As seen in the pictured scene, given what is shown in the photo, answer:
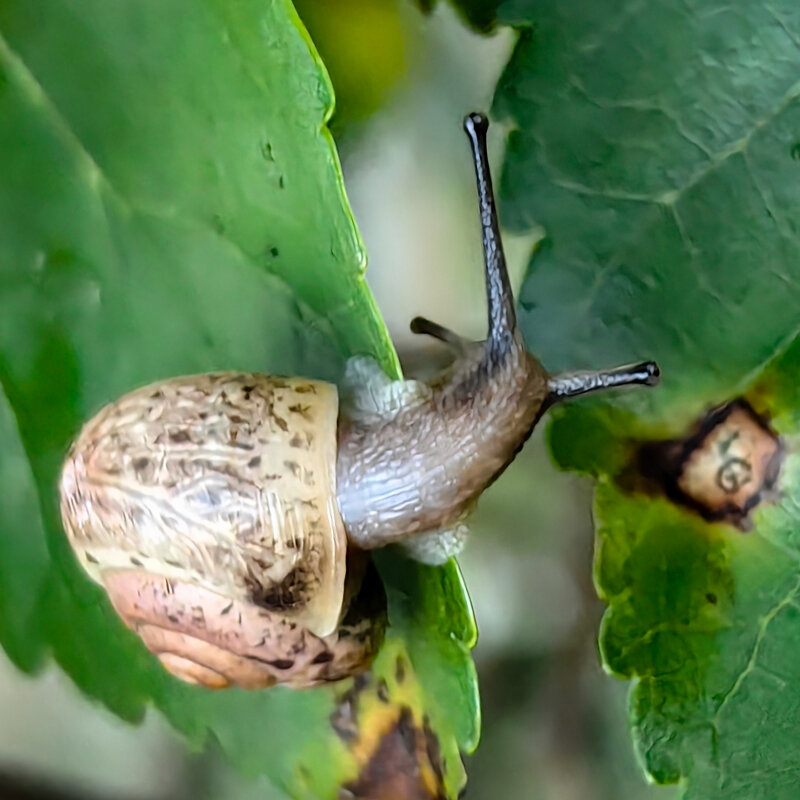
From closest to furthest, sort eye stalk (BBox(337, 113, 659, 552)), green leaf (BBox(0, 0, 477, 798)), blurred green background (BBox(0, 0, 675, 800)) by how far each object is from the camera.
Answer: green leaf (BBox(0, 0, 477, 798)) < eye stalk (BBox(337, 113, 659, 552)) < blurred green background (BBox(0, 0, 675, 800))

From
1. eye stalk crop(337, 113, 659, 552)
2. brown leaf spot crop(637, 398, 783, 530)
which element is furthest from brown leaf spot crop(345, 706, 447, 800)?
brown leaf spot crop(637, 398, 783, 530)

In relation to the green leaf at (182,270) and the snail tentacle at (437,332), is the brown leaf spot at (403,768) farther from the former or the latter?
the snail tentacle at (437,332)

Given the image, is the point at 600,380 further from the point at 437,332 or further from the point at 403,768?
the point at 403,768

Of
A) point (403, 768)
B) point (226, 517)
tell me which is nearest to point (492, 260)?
point (226, 517)

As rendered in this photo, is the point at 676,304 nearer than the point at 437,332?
Yes

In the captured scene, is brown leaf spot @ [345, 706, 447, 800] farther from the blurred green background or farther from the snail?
the blurred green background

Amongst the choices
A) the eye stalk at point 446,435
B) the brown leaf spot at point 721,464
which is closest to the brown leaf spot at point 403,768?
the eye stalk at point 446,435

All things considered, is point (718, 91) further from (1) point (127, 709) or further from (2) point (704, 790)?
(1) point (127, 709)
